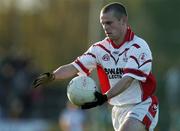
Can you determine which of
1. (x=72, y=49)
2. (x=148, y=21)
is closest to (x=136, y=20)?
(x=148, y=21)

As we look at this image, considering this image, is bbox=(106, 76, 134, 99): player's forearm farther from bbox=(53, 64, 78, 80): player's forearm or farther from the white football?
bbox=(53, 64, 78, 80): player's forearm

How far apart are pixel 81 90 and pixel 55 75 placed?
0.72 metres

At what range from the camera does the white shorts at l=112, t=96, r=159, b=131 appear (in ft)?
35.9

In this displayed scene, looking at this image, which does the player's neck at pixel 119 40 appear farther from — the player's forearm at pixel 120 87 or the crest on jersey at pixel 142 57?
the player's forearm at pixel 120 87

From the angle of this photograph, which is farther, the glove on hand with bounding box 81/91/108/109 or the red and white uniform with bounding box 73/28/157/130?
the red and white uniform with bounding box 73/28/157/130

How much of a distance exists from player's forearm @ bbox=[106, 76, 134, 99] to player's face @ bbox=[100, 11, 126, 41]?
0.62 m

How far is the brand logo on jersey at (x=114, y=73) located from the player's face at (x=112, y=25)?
16.6 inches

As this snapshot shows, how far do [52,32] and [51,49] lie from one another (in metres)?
1.43

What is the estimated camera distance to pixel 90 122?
24.9m

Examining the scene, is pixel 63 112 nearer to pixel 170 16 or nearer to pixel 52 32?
pixel 170 16

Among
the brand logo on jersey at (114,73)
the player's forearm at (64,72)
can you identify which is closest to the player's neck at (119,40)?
the brand logo on jersey at (114,73)

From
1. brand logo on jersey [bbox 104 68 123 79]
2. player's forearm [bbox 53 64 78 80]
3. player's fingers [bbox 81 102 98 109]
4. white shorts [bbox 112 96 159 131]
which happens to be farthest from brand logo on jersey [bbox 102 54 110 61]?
player's fingers [bbox 81 102 98 109]

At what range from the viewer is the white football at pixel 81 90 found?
34.5 feet

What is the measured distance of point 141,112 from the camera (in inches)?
432
